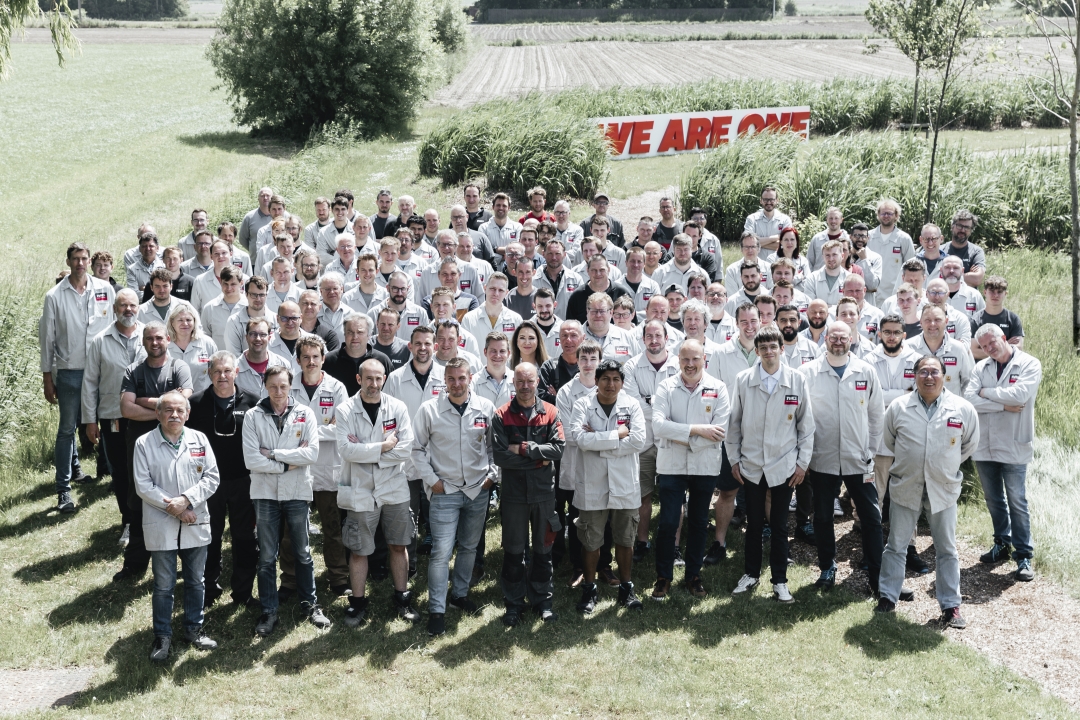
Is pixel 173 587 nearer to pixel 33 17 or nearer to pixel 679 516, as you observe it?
pixel 679 516

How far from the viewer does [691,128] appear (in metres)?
24.7

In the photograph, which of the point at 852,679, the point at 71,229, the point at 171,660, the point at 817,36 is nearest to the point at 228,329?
the point at 171,660

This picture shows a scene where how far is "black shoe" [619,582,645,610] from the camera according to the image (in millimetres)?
8133

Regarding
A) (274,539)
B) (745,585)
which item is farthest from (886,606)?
(274,539)

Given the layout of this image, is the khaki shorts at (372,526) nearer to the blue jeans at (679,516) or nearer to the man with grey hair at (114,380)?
the blue jeans at (679,516)

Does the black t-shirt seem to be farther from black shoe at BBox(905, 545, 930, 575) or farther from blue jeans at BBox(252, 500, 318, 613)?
blue jeans at BBox(252, 500, 318, 613)

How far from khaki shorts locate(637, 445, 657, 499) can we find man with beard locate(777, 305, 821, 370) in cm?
146

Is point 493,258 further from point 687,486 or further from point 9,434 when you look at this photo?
point 9,434

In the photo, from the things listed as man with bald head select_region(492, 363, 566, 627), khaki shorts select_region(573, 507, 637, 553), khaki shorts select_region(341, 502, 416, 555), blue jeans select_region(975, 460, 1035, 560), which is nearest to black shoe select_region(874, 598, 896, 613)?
blue jeans select_region(975, 460, 1035, 560)

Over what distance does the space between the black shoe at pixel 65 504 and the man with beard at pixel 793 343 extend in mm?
7289

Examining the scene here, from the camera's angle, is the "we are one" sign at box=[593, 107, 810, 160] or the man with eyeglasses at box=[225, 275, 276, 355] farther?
the "we are one" sign at box=[593, 107, 810, 160]

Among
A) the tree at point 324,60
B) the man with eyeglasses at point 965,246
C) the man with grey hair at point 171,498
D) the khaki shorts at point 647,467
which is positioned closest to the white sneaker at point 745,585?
the khaki shorts at point 647,467

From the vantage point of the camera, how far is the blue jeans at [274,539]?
765 centimetres

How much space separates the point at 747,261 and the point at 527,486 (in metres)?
4.68
